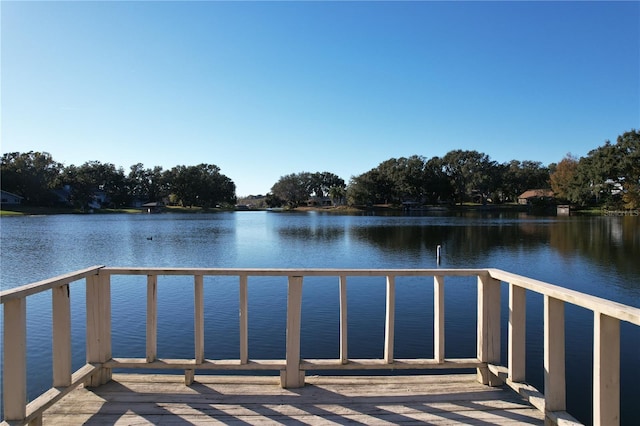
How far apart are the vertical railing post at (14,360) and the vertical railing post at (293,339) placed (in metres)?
1.77

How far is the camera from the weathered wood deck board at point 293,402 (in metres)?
2.94

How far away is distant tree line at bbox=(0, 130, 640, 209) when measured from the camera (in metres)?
64.9

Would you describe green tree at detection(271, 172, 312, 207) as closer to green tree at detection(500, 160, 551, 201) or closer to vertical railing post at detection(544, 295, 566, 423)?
green tree at detection(500, 160, 551, 201)

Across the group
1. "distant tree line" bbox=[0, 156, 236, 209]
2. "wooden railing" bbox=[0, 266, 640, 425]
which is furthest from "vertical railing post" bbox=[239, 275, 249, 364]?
"distant tree line" bbox=[0, 156, 236, 209]

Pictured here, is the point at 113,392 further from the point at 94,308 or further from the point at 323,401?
the point at 323,401

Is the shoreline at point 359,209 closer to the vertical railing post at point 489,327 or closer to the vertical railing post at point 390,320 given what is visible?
the vertical railing post at point 390,320

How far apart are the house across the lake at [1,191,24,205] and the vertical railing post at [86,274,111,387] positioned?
7499 centimetres

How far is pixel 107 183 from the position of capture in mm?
86625

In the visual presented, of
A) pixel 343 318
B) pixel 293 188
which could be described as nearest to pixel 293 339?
pixel 343 318

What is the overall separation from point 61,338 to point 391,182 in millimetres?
89065

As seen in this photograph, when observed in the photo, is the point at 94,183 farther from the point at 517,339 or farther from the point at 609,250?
the point at 517,339

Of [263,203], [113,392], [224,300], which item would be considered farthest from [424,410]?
[263,203]

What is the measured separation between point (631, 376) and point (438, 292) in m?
5.04

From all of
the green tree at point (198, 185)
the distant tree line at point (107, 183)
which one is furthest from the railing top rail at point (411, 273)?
the green tree at point (198, 185)
